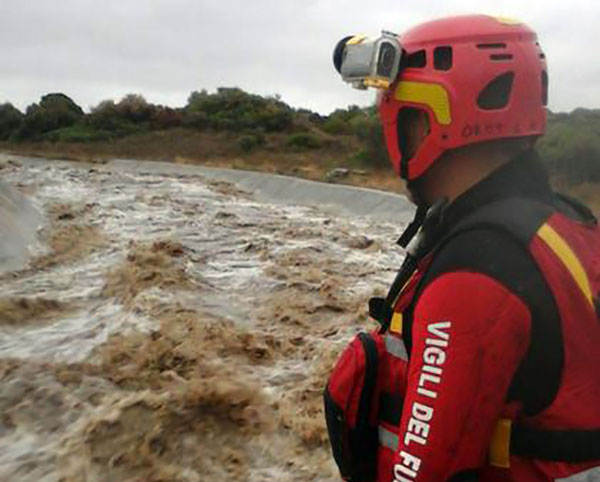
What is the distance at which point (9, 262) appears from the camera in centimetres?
1305

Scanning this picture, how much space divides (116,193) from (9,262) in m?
14.8

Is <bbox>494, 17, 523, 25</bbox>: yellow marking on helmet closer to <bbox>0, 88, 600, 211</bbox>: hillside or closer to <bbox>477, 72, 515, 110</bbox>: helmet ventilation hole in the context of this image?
<bbox>477, 72, 515, 110</bbox>: helmet ventilation hole

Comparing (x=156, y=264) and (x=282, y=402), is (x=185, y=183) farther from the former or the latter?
(x=282, y=402)

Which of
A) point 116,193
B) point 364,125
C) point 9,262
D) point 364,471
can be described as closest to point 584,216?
point 364,471

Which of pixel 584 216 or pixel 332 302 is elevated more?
pixel 584 216

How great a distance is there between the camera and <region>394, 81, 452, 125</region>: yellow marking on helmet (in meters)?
2.13

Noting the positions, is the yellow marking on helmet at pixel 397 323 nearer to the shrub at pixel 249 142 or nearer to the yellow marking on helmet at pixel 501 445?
the yellow marking on helmet at pixel 501 445

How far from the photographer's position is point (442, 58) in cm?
216

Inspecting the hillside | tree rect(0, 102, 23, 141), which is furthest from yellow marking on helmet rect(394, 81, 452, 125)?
tree rect(0, 102, 23, 141)

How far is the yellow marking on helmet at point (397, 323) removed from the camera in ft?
7.14

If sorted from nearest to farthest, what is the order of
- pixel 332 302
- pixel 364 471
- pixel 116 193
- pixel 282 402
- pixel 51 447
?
1. pixel 364 471
2. pixel 51 447
3. pixel 282 402
4. pixel 332 302
5. pixel 116 193

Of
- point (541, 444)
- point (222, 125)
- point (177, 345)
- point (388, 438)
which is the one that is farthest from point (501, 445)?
point (222, 125)

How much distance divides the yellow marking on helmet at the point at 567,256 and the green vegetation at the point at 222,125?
3368cm

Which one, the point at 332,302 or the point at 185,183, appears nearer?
the point at 332,302
